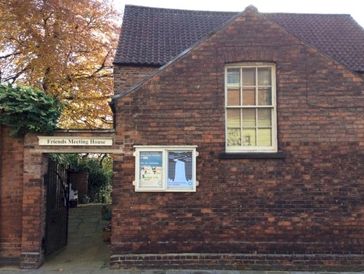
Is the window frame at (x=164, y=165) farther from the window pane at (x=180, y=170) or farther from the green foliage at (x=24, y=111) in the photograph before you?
the green foliage at (x=24, y=111)

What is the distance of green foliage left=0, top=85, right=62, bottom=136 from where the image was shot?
33.0 feet

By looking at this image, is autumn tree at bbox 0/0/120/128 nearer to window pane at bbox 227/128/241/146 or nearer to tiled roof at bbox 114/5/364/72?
tiled roof at bbox 114/5/364/72

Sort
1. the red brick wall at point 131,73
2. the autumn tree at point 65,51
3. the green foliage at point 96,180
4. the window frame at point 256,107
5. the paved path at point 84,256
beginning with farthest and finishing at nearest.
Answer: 1. the green foliage at point 96,180
2. the autumn tree at point 65,51
3. the red brick wall at point 131,73
4. the window frame at point 256,107
5. the paved path at point 84,256

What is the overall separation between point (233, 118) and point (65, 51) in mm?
10375

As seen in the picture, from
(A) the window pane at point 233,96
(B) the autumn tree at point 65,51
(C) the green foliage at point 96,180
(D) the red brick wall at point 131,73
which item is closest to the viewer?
(A) the window pane at point 233,96

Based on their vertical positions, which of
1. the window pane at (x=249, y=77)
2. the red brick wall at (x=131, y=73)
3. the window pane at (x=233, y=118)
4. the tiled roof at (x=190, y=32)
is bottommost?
the window pane at (x=233, y=118)

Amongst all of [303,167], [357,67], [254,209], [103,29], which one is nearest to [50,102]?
[254,209]

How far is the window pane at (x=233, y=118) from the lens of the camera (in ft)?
34.9

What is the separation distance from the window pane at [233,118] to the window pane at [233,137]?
107 millimetres

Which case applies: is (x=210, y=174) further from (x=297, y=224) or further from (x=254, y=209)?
(x=297, y=224)

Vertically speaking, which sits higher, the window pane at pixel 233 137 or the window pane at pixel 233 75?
the window pane at pixel 233 75

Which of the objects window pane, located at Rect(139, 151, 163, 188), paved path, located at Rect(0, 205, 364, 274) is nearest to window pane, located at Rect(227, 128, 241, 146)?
window pane, located at Rect(139, 151, 163, 188)

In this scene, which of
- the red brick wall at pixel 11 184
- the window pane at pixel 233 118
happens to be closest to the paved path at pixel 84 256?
the red brick wall at pixel 11 184

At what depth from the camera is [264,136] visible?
10.6 metres
